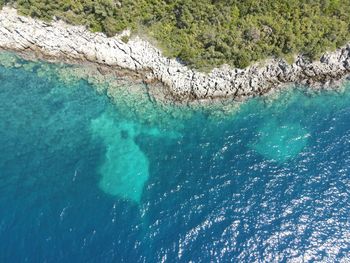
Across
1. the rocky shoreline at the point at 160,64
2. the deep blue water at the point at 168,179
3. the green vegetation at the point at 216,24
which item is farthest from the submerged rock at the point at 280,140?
the green vegetation at the point at 216,24

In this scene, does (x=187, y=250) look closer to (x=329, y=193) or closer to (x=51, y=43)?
(x=329, y=193)

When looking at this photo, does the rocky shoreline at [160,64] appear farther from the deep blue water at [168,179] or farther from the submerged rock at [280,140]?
the submerged rock at [280,140]

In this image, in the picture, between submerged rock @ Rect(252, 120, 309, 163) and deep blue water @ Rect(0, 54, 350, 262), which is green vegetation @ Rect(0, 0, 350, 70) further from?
submerged rock @ Rect(252, 120, 309, 163)

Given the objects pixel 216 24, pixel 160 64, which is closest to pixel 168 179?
pixel 160 64

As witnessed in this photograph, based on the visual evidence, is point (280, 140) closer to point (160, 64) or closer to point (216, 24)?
point (216, 24)

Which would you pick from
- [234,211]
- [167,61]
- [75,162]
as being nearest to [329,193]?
[234,211]
